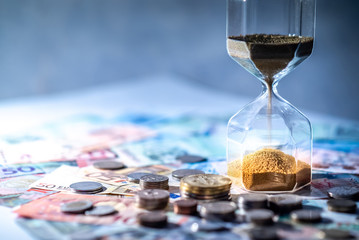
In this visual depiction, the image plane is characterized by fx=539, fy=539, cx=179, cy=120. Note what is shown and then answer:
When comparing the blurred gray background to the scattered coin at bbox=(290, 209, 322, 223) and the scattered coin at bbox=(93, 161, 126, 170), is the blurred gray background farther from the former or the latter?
the scattered coin at bbox=(290, 209, 322, 223)

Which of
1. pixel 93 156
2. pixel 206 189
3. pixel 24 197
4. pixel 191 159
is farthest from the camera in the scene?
pixel 93 156

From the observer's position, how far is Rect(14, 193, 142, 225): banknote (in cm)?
212

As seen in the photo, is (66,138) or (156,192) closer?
(156,192)

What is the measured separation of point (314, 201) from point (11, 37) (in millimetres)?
6001

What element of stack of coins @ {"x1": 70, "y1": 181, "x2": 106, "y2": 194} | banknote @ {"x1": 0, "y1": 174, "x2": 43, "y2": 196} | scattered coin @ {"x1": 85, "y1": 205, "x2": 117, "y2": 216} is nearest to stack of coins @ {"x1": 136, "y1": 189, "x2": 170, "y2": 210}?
scattered coin @ {"x1": 85, "y1": 205, "x2": 117, "y2": 216}

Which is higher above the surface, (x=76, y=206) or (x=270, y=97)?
(x=270, y=97)

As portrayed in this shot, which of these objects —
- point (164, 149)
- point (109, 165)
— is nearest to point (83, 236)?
point (109, 165)

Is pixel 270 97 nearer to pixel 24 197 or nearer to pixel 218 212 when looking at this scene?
pixel 218 212

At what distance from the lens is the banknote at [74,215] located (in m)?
2.12

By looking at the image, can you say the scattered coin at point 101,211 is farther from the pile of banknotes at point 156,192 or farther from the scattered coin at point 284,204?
the scattered coin at point 284,204

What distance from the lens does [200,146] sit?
3.63 meters

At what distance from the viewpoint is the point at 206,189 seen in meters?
2.33

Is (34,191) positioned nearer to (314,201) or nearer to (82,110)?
(314,201)

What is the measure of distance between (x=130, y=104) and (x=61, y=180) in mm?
2392
